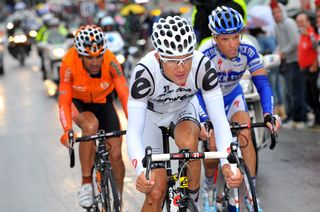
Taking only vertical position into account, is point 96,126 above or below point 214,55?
below

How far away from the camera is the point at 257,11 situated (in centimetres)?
1623

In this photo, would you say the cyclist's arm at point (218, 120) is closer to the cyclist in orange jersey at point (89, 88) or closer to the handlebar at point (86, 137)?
the handlebar at point (86, 137)

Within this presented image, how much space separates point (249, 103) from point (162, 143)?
368 centimetres

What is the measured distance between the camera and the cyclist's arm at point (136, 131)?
5.59 meters

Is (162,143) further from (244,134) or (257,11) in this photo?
(257,11)

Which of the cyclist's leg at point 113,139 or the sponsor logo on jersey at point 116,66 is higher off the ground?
the sponsor logo on jersey at point 116,66

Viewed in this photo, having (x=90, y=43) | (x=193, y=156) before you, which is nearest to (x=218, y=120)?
(x=193, y=156)

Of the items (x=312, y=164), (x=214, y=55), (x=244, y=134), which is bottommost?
(x=312, y=164)

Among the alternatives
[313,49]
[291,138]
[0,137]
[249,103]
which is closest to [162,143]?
[249,103]

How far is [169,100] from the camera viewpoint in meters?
6.09

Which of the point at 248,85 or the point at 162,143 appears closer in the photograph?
the point at 162,143

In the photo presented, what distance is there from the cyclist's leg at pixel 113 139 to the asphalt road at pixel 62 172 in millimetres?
1102

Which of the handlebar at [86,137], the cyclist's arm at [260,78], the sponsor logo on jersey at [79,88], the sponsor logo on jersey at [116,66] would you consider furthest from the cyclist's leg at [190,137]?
the sponsor logo on jersey at [79,88]

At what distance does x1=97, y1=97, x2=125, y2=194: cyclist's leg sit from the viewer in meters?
7.47
